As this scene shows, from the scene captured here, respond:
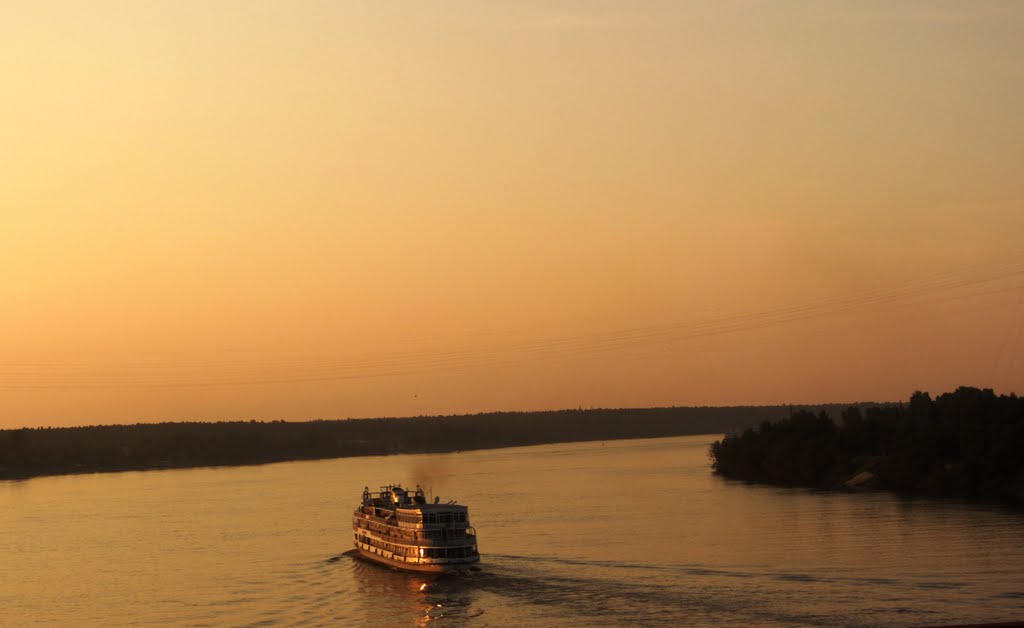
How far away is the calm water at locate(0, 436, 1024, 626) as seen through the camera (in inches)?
2325

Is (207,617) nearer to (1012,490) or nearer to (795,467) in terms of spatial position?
(1012,490)

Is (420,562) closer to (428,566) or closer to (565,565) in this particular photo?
(428,566)

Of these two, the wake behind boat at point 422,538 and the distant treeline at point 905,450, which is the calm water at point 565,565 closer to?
the wake behind boat at point 422,538

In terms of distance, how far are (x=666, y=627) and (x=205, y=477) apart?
155839 millimetres

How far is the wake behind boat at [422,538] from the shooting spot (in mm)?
74688

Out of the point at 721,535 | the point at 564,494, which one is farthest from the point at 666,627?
the point at 564,494

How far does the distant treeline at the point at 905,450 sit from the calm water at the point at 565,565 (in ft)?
29.0

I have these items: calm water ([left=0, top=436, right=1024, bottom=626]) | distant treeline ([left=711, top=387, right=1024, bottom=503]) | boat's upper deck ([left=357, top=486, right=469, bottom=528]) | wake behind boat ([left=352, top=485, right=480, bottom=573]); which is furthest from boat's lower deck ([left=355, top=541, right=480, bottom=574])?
distant treeline ([left=711, top=387, right=1024, bottom=503])

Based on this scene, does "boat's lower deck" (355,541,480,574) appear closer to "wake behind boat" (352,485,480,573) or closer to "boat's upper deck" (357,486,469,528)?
"wake behind boat" (352,485,480,573)

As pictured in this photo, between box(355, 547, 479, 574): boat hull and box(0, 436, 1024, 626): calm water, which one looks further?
box(355, 547, 479, 574): boat hull

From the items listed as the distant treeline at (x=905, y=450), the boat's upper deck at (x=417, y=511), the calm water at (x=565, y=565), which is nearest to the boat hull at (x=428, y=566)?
the calm water at (x=565, y=565)

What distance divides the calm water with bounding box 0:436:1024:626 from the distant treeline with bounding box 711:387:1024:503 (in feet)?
29.0

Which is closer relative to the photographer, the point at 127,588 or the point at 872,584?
the point at 872,584

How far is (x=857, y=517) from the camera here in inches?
3720
